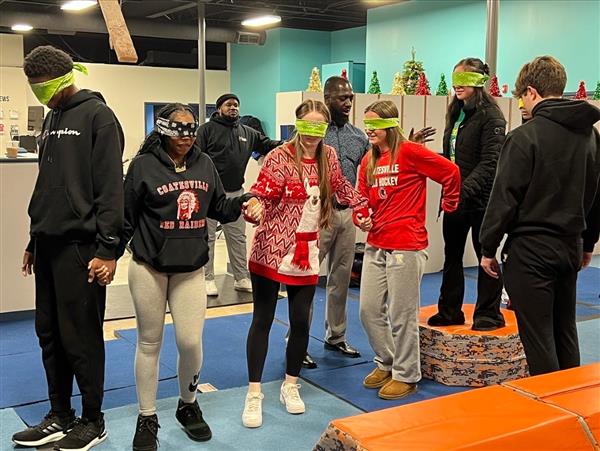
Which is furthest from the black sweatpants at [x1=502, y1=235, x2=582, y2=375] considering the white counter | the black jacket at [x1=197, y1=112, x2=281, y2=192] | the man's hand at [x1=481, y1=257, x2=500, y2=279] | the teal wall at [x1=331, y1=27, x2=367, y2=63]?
the teal wall at [x1=331, y1=27, x2=367, y2=63]

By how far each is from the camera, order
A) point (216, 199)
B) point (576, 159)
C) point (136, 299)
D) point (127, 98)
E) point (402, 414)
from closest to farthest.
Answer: point (402, 414), point (576, 159), point (136, 299), point (216, 199), point (127, 98)

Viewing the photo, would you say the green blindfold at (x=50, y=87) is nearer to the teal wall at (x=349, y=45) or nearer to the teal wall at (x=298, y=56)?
the teal wall at (x=298, y=56)

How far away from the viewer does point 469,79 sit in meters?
3.91

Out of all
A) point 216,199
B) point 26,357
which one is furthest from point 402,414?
point 26,357

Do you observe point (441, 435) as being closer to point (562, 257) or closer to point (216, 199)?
point (562, 257)

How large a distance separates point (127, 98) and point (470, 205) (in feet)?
39.5

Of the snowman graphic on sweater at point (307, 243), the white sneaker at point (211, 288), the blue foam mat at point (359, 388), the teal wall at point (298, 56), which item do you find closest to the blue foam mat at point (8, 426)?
the snowman graphic on sweater at point (307, 243)

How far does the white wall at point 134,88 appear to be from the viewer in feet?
47.2

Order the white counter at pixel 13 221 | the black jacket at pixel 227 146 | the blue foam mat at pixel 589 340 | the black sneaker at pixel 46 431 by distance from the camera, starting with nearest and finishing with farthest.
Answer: the black sneaker at pixel 46 431 < the blue foam mat at pixel 589 340 < the white counter at pixel 13 221 < the black jacket at pixel 227 146

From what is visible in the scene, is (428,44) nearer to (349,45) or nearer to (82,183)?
(349,45)

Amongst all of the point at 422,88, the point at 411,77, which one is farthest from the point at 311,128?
the point at 411,77

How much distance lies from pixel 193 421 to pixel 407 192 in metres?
1.54

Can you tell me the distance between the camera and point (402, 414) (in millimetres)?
1962

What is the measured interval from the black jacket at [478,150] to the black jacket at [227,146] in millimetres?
2004
